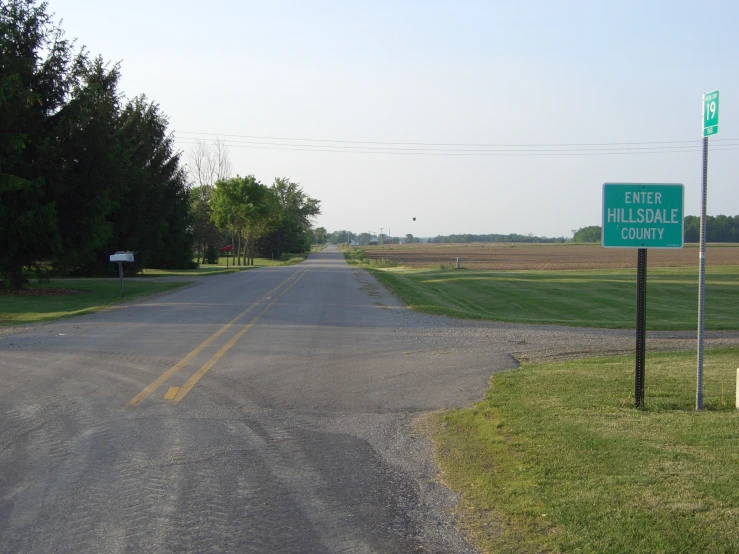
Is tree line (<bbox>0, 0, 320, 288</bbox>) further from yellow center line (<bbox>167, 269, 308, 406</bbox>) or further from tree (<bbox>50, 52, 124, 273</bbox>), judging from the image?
yellow center line (<bbox>167, 269, 308, 406</bbox>)

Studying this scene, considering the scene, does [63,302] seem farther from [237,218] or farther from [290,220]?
[290,220]

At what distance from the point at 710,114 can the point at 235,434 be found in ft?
18.9

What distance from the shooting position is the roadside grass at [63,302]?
18.0 metres

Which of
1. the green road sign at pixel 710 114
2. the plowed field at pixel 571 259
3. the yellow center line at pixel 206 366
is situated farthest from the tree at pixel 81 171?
the plowed field at pixel 571 259

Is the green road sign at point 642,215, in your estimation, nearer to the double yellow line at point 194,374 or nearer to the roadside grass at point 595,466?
the roadside grass at point 595,466

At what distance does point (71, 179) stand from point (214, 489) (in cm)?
2304

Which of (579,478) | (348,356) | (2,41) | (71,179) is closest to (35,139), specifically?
(71,179)

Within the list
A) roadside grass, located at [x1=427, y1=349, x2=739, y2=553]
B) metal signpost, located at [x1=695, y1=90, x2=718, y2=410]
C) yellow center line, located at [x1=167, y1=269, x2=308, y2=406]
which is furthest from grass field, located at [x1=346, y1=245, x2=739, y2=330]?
metal signpost, located at [x1=695, y1=90, x2=718, y2=410]

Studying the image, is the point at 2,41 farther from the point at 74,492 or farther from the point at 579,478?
the point at 579,478

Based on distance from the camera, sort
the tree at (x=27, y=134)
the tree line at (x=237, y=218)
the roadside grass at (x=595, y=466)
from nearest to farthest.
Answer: the roadside grass at (x=595, y=466)
the tree at (x=27, y=134)
the tree line at (x=237, y=218)

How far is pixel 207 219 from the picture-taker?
75.2 metres

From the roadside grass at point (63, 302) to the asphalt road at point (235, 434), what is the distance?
12.2 feet

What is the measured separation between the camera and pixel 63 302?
73.2 ft

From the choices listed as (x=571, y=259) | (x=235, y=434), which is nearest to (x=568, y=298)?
(x=235, y=434)
